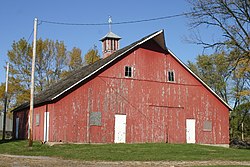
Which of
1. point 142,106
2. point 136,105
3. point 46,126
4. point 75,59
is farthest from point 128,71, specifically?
point 75,59

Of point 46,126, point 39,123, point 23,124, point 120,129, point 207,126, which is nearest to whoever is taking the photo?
point 46,126

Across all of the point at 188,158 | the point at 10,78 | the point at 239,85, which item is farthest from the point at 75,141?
the point at 239,85

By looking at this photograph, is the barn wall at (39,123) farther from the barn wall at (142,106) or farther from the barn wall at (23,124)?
the barn wall at (23,124)

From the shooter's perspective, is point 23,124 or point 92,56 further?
point 92,56

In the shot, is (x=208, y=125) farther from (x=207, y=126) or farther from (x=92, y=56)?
(x=92, y=56)

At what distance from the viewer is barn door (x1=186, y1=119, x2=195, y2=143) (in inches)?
1210

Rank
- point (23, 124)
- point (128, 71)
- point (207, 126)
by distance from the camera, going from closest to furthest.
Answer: point (128, 71) < point (207, 126) < point (23, 124)

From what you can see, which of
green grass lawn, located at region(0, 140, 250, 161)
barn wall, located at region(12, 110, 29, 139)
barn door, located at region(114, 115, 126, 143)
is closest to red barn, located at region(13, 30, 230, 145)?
barn door, located at region(114, 115, 126, 143)

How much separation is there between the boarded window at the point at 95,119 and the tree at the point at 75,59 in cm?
2583

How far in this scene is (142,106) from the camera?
29.3 meters

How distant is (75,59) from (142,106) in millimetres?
25839

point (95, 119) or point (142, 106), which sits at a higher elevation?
point (142, 106)

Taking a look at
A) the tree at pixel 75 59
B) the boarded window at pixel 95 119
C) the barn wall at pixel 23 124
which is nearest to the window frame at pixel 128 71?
the boarded window at pixel 95 119

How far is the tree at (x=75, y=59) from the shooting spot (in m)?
52.9
